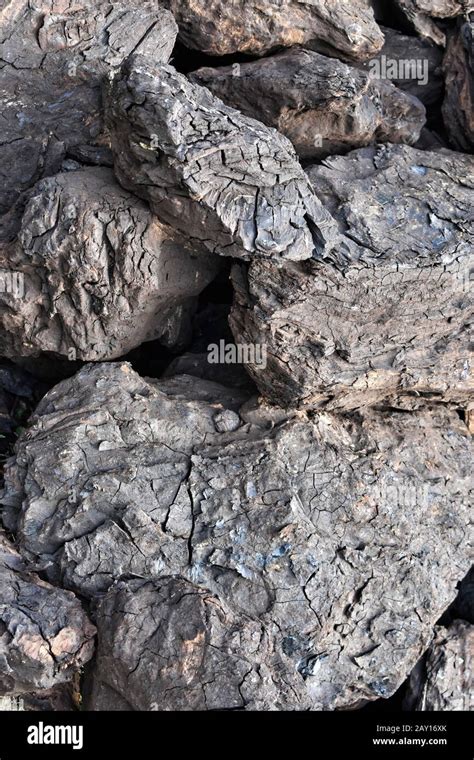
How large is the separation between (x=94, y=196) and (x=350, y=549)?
6.05 feet

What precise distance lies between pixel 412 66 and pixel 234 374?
192 centimetres

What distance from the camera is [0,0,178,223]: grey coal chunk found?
401cm

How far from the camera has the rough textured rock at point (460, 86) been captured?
4277 mm

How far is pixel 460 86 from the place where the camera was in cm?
434

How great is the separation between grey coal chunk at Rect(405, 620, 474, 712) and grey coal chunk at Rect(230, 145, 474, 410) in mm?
1086

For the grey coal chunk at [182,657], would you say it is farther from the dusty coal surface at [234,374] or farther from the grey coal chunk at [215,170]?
the grey coal chunk at [215,170]

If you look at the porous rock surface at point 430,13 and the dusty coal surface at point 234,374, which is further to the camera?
the porous rock surface at point 430,13

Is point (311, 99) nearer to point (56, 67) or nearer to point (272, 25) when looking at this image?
point (272, 25)

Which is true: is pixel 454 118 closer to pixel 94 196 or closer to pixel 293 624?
pixel 94 196

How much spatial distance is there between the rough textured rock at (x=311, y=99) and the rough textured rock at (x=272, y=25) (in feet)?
0.42

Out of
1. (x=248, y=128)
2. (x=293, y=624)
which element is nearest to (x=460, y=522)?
(x=293, y=624)

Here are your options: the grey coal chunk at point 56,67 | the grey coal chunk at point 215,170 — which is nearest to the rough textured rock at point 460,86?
the grey coal chunk at point 215,170

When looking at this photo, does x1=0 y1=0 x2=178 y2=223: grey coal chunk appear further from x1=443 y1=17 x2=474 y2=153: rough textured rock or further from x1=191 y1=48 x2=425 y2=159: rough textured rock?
x1=443 y1=17 x2=474 y2=153: rough textured rock

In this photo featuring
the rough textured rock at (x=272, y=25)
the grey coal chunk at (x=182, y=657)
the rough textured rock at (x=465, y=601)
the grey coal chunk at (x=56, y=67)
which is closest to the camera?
the grey coal chunk at (x=182, y=657)
